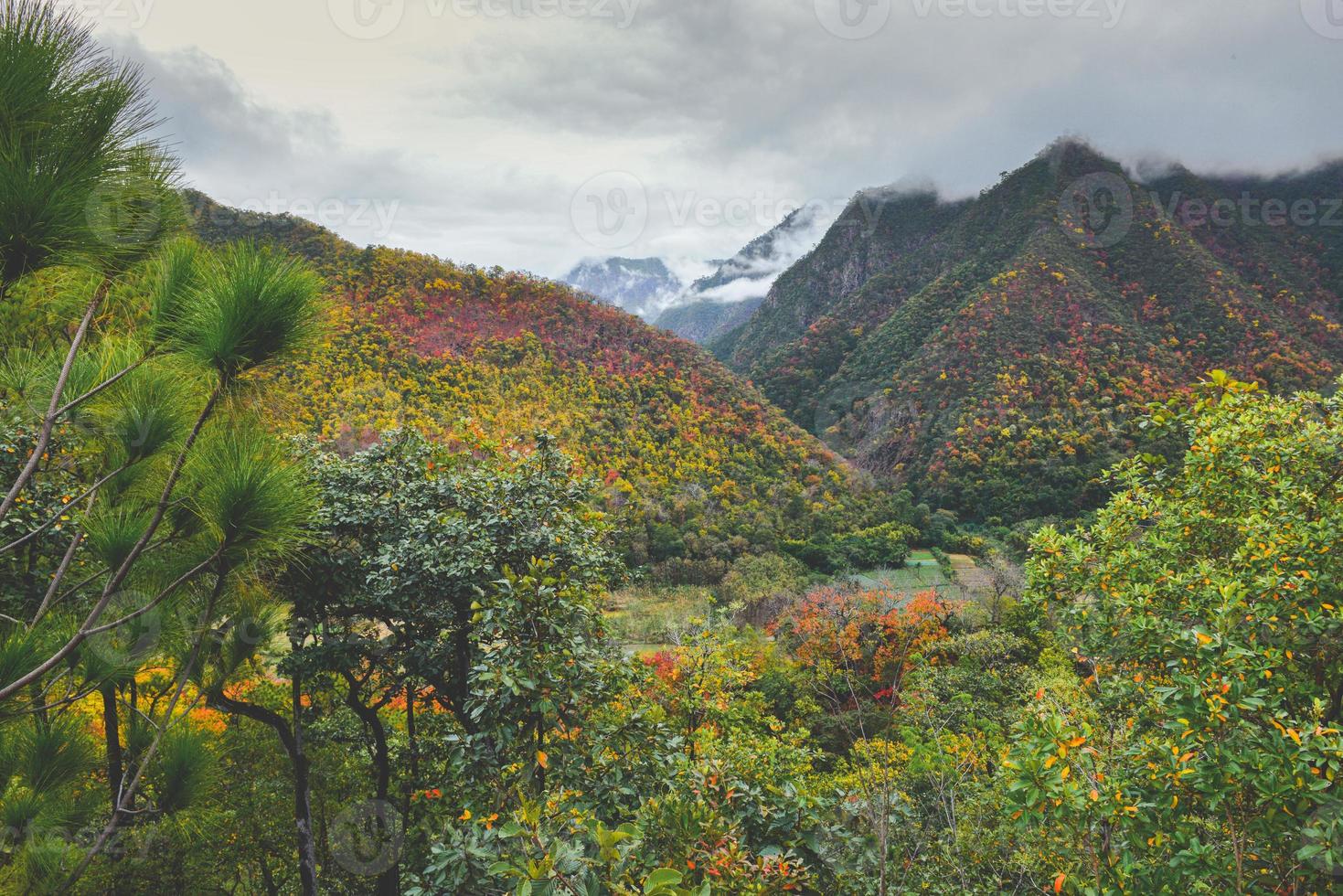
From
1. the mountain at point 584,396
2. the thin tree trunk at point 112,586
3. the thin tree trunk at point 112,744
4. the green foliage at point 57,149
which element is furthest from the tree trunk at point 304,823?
the mountain at point 584,396

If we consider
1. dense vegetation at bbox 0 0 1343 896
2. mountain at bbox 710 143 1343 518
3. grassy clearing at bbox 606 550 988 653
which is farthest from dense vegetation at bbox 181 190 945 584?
dense vegetation at bbox 0 0 1343 896

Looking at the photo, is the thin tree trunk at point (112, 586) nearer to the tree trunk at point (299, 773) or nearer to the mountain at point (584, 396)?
the tree trunk at point (299, 773)

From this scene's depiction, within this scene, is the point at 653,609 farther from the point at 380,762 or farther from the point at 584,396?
the point at 380,762

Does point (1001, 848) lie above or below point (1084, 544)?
below

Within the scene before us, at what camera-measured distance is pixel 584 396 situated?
36250 millimetres

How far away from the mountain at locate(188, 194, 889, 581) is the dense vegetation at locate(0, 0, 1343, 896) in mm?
20262

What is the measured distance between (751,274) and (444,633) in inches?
7570

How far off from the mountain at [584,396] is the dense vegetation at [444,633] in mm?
20262

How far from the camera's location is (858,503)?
127 ft

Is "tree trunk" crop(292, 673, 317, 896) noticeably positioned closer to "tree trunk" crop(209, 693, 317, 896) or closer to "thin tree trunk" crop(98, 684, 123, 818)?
"tree trunk" crop(209, 693, 317, 896)

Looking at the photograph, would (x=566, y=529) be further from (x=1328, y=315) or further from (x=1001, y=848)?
(x=1328, y=315)

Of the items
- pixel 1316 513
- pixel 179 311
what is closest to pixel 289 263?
pixel 179 311

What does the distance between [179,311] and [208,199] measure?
4952 centimetres

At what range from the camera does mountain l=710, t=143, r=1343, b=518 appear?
131 feet
